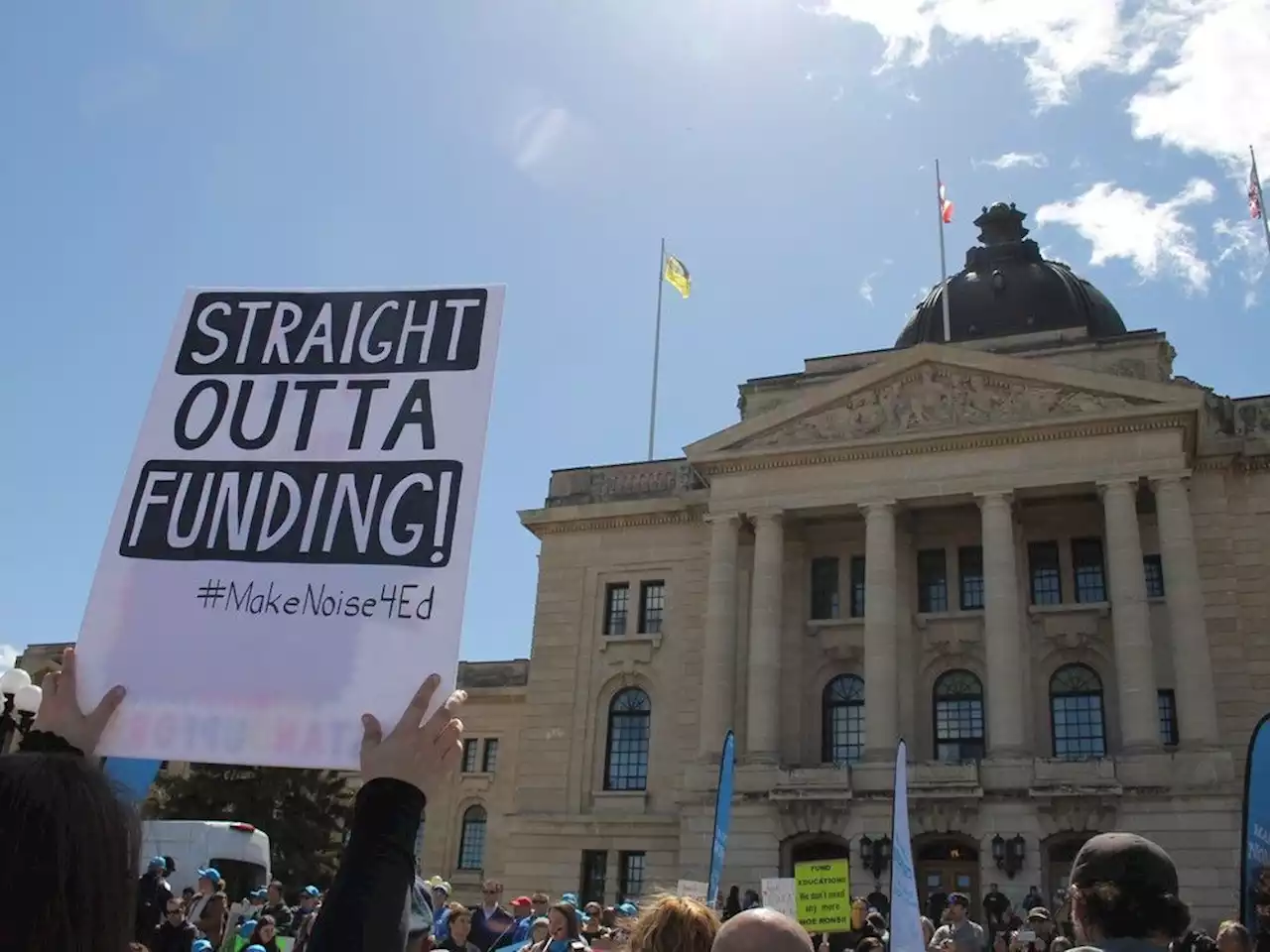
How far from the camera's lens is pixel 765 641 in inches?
1414

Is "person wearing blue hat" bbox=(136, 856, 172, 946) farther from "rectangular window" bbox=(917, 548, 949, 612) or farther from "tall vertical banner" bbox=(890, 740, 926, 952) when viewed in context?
"rectangular window" bbox=(917, 548, 949, 612)

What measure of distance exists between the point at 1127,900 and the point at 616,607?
37.2 m

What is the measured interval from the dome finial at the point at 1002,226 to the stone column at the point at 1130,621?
18551 millimetres

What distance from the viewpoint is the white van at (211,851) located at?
2400cm

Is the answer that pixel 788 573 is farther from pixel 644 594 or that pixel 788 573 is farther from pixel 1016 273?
pixel 1016 273

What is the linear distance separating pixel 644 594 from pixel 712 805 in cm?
886

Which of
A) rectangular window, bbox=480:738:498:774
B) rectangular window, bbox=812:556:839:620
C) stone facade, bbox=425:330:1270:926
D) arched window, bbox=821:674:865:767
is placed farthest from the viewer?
rectangular window, bbox=480:738:498:774

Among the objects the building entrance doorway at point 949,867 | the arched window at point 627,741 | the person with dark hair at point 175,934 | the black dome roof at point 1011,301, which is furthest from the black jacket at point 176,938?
the black dome roof at point 1011,301

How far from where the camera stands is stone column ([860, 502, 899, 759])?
3306 centimetres

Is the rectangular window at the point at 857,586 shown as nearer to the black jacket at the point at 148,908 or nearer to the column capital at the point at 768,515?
the column capital at the point at 768,515

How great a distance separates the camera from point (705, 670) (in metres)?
36.3

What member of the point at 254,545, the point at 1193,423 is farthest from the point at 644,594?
the point at 254,545

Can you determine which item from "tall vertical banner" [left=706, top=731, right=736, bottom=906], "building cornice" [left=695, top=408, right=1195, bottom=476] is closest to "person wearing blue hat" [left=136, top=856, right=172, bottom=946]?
"tall vertical banner" [left=706, top=731, right=736, bottom=906]

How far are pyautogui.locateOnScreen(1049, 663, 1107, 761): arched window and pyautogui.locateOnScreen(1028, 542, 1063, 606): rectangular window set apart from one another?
2.27 m
